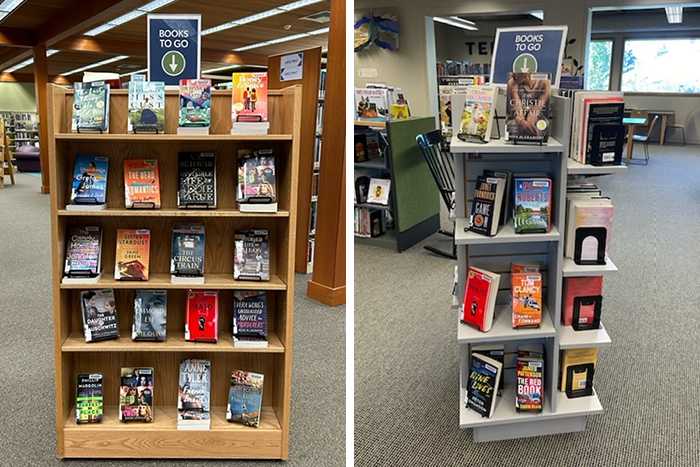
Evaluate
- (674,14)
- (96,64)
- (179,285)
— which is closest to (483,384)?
(179,285)

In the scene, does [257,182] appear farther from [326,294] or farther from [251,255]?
[326,294]

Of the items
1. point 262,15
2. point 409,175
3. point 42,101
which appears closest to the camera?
point 409,175

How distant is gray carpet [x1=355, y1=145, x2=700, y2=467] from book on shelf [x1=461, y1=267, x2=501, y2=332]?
0.60 meters

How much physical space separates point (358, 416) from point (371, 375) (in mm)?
408

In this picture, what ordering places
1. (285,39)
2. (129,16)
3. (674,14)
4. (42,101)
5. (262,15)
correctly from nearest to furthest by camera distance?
1. (129,16)
2. (262,15)
3. (42,101)
4. (285,39)
5. (674,14)

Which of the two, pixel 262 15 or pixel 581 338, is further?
pixel 262 15

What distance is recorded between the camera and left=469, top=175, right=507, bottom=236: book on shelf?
2592 millimetres

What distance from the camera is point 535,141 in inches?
98.8

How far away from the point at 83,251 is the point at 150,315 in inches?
16.0

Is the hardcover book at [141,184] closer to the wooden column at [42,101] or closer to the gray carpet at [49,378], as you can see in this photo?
the gray carpet at [49,378]

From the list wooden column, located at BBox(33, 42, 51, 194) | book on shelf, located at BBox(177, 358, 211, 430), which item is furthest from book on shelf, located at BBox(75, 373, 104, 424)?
wooden column, located at BBox(33, 42, 51, 194)

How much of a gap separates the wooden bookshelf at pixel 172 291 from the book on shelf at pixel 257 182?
0.16 feet

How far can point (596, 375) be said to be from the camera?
344 cm

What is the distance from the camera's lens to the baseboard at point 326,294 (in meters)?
4.90
